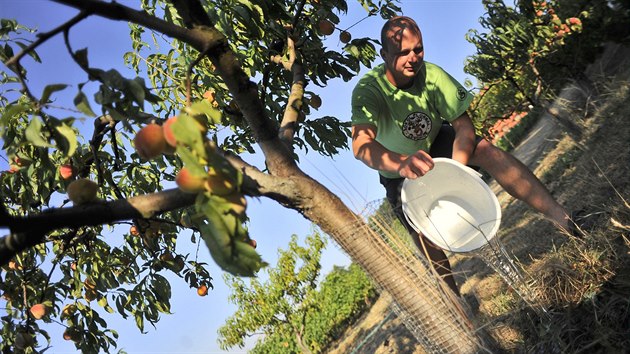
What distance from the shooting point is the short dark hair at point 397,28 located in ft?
9.14

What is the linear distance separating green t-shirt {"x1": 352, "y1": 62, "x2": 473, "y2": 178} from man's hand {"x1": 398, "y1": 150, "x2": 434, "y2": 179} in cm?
46

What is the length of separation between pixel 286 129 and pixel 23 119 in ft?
6.66

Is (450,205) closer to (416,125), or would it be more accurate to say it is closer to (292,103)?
(416,125)


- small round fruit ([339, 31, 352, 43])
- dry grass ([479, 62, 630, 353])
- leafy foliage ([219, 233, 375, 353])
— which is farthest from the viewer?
leafy foliage ([219, 233, 375, 353])

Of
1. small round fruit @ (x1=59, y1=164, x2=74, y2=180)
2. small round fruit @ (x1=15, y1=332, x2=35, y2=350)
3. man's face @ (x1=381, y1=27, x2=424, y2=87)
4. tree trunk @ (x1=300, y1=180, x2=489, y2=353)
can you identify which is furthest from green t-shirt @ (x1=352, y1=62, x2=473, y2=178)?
small round fruit @ (x1=15, y1=332, x2=35, y2=350)

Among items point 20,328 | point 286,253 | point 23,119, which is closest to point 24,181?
point 20,328

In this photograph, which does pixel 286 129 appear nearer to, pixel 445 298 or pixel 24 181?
pixel 445 298

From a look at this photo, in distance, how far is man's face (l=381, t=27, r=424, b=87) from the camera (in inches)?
109

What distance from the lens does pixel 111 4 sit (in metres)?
1.60

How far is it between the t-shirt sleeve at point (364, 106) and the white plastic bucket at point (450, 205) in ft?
1.11

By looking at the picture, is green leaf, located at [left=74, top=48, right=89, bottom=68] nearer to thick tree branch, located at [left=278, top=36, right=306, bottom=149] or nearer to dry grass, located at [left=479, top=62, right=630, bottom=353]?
thick tree branch, located at [left=278, top=36, right=306, bottom=149]

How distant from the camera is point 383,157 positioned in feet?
8.44

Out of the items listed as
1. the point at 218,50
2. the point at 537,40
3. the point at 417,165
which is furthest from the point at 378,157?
the point at 537,40

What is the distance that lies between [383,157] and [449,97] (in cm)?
58
